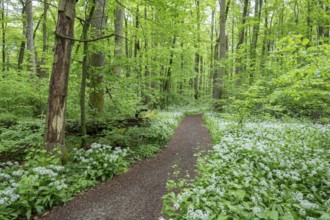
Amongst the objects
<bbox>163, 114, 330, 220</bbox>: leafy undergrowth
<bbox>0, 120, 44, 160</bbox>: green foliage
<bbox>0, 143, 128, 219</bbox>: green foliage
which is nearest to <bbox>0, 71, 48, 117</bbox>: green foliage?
<bbox>0, 120, 44, 160</bbox>: green foliage

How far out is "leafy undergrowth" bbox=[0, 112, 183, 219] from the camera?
3531 mm

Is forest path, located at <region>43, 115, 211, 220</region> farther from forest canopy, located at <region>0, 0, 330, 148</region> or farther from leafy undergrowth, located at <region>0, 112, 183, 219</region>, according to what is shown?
forest canopy, located at <region>0, 0, 330, 148</region>

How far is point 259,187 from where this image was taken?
3787 millimetres

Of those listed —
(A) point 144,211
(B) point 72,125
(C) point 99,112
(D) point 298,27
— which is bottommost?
(A) point 144,211

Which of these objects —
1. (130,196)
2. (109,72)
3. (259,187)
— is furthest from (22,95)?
(259,187)

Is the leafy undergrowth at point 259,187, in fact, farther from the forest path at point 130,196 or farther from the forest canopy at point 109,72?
the forest canopy at point 109,72

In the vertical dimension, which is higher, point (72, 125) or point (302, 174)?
point (72, 125)

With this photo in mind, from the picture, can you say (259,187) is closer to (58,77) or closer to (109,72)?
(58,77)

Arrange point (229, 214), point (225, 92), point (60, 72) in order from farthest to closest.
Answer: point (225, 92) → point (60, 72) → point (229, 214)

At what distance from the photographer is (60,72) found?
17.0 feet

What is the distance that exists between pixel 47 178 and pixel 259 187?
407 centimetres

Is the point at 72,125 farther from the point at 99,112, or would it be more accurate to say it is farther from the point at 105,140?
the point at 105,140

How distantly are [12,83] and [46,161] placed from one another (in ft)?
22.3

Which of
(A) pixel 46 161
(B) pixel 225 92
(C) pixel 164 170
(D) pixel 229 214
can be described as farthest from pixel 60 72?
(B) pixel 225 92
